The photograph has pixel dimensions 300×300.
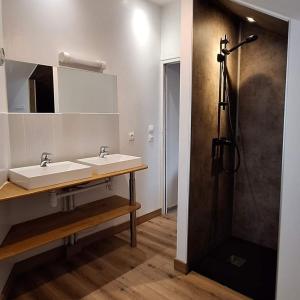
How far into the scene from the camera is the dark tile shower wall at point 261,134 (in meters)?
2.44

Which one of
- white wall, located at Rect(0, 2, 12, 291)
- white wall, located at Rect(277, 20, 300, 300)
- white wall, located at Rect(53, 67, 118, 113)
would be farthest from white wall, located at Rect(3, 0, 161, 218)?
white wall, located at Rect(277, 20, 300, 300)

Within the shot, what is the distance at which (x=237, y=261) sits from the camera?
7.70ft

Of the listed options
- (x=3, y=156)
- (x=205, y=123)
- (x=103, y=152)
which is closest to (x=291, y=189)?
(x=205, y=123)

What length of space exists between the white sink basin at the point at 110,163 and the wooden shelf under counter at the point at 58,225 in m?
0.44

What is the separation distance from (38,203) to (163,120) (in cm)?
188

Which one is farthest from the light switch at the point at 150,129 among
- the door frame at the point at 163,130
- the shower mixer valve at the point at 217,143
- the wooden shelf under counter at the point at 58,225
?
the shower mixer valve at the point at 217,143

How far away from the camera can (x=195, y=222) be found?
226 cm

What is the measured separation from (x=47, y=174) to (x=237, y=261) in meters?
1.83

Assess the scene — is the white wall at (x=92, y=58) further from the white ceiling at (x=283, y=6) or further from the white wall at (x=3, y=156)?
the white ceiling at (x=283, y=6)

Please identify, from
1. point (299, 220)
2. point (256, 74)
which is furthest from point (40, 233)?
point (256, 74)

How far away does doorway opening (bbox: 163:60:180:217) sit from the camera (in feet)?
11.4

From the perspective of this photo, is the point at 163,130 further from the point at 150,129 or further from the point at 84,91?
the point at 84,91

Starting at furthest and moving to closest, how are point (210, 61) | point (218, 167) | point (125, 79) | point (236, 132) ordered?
point (125, 79)
point (236, 132)
point (218, 167)
point (210, 61)

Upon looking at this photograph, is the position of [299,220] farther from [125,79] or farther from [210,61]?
[125,79]
